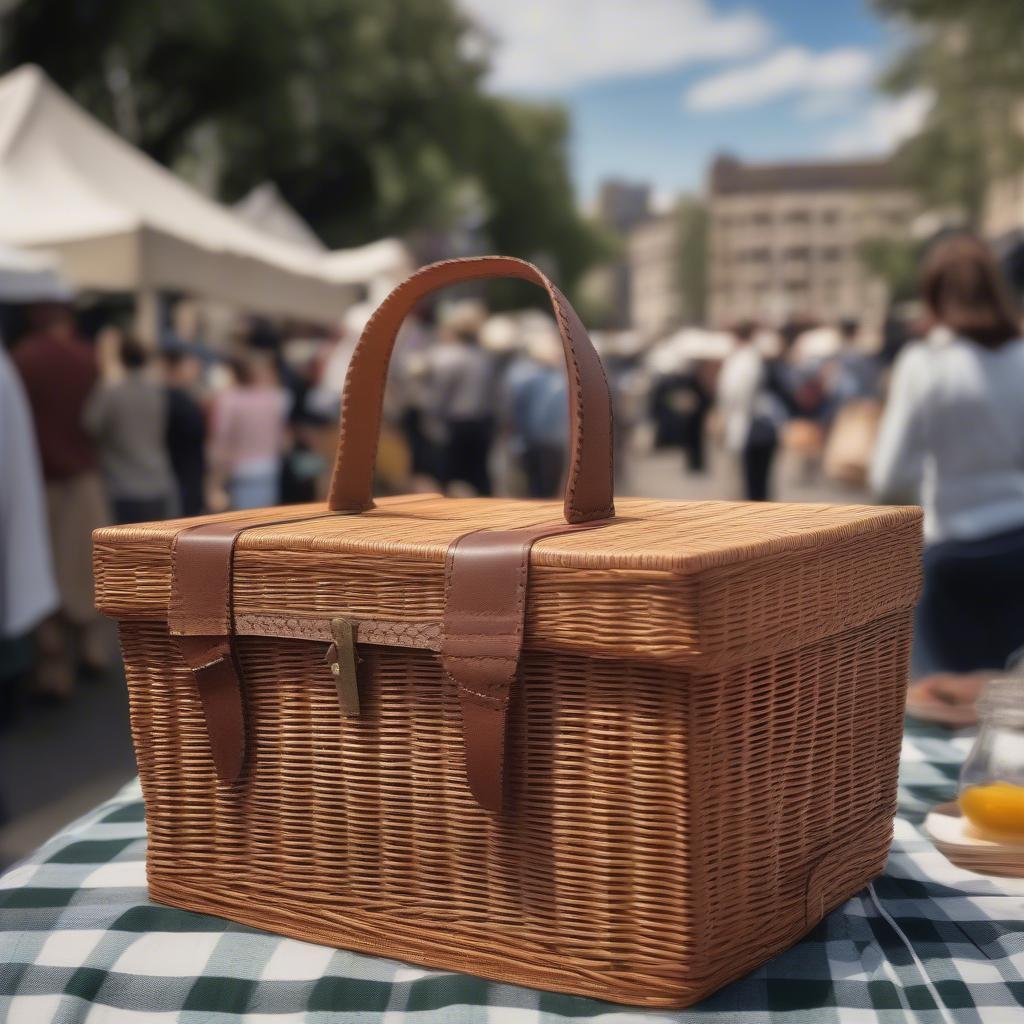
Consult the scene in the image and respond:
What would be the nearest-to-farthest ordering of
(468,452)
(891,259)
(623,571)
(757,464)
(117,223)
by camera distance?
(623,571), (117,223), (468,452), (757,464), (891,259)

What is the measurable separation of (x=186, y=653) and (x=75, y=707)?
15.9 ft

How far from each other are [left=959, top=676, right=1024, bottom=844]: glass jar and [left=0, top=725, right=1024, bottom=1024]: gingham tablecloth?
5 cm

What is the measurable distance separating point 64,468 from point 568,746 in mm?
5371

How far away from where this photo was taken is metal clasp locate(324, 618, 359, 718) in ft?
3.55

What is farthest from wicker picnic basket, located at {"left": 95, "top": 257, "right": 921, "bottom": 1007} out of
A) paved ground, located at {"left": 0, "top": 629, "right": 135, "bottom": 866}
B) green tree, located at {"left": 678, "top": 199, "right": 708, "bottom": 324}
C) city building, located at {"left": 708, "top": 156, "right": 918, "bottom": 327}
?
city building, located at {"left": 708, "top": 156, "right": 918, "bottom": 327}

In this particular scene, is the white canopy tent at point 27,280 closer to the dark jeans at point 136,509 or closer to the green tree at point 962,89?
the dark jeans at point 136,509

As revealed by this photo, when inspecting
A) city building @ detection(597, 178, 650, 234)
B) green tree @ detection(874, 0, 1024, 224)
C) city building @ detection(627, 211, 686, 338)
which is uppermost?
city building @ detection(597, 178, 650, 234)

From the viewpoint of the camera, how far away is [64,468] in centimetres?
599

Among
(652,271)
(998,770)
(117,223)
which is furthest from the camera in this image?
(652,271)

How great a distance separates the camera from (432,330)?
13500mm

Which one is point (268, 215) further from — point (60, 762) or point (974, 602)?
point (974, 602)

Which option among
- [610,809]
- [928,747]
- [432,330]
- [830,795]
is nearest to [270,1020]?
[610,809]

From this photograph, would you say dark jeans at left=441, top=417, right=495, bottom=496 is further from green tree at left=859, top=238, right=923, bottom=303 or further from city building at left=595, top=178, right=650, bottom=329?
city building at left=595, top=178, right=650, bottom=329

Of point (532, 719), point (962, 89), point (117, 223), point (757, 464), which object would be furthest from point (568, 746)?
point (962, 89)
